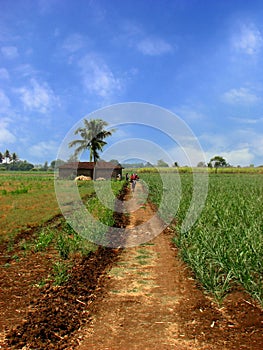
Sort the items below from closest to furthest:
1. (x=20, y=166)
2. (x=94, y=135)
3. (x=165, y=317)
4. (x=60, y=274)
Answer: (x=165, y=317)
(x=60, y=274)
(x=94, y=135)
(x=20, y=166)

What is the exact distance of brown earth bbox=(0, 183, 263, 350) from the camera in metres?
3.42

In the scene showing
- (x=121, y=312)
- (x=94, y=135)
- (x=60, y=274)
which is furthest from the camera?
(x=94, y=135)

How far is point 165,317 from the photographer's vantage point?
4.02m

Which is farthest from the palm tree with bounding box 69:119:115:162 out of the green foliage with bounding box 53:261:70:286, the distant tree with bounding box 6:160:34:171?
the distant tree with bounding box 6:160:34:171

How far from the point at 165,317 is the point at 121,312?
596 millimetres

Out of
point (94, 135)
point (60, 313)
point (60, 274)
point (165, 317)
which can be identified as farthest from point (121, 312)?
point (94, 135)

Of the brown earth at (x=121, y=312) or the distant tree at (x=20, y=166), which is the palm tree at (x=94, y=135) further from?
the distant tree at (x=20, y=166)

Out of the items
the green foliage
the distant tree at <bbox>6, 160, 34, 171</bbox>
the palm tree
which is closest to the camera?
the green foliage

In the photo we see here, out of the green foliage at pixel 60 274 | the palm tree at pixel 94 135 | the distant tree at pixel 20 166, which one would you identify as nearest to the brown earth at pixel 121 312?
the green foliage at pixel 60 274

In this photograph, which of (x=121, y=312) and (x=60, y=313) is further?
(x=121, y=312)

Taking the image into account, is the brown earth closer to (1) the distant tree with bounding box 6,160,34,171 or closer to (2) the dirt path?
(2) the dirt path

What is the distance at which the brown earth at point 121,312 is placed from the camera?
3424 mm

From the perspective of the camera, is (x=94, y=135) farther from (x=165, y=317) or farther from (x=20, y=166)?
(x=20, y=166)

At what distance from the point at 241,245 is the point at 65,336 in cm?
315
